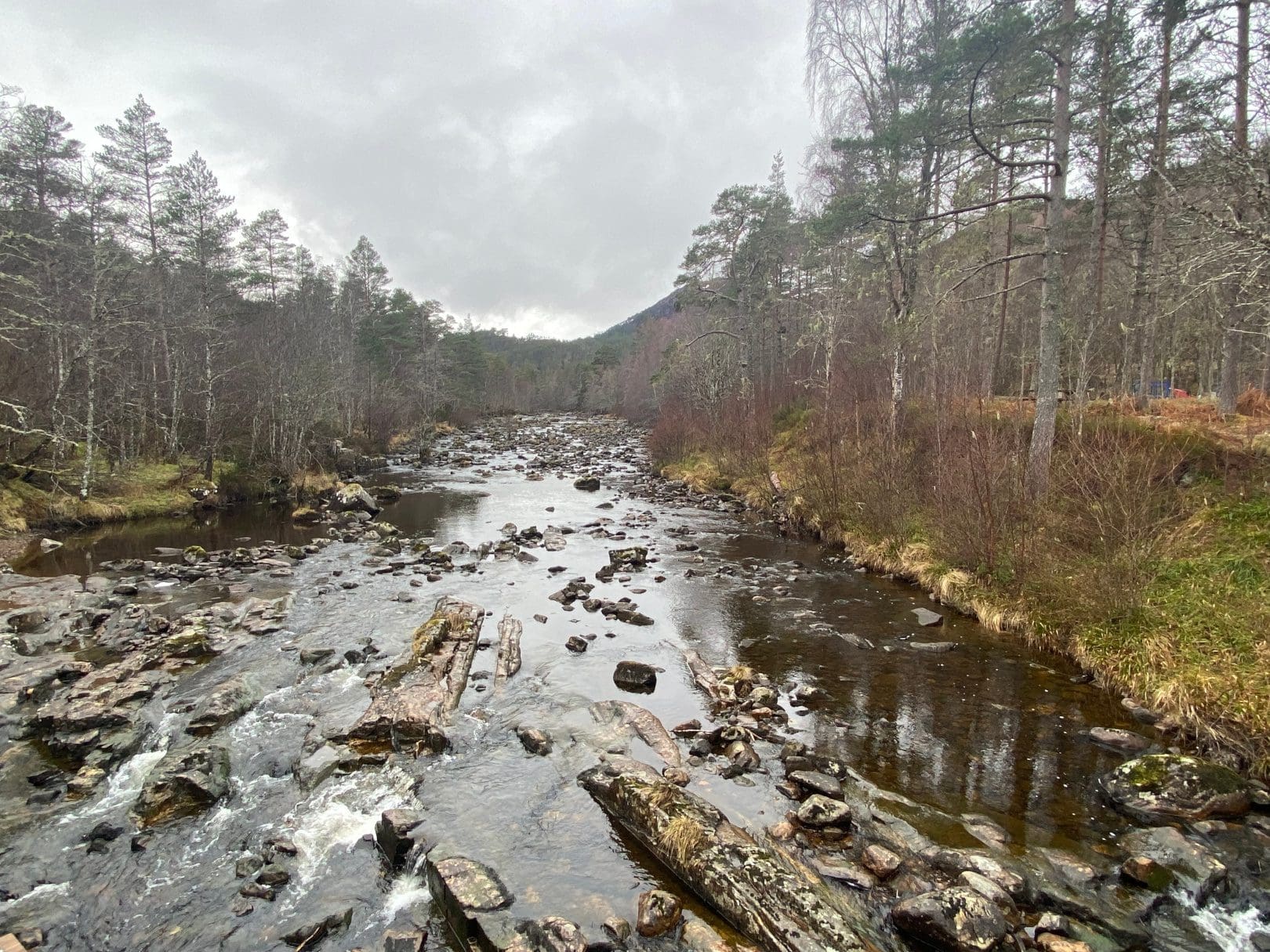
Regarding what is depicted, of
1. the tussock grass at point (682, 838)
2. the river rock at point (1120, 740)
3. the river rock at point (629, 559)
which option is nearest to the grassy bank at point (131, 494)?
the river rock at point (629, 559)

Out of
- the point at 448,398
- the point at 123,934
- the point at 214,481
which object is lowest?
the point at 123,934

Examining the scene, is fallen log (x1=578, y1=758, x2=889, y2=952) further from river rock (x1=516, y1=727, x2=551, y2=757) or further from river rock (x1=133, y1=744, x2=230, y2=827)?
river rock (x1=133, y1=744, x2=230, y2=827)

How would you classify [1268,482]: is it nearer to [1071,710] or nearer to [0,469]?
[1071,710]

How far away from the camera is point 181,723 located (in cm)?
766

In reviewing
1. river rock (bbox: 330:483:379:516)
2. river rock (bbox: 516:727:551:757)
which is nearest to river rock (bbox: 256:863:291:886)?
river rock (bbox: 516:727:551:757)

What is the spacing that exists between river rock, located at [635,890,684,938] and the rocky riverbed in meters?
0.02

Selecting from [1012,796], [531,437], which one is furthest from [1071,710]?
[531,437]

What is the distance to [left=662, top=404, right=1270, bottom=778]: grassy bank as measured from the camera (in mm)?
7273

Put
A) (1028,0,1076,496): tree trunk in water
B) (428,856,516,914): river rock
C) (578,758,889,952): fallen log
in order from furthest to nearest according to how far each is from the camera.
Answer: (1028,0,1076,496): tree trunk in water
(428,856,516,914): river rock
(578,758,889,952): fallen log

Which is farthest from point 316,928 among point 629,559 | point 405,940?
point 629,559

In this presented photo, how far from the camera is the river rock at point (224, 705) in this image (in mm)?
7578

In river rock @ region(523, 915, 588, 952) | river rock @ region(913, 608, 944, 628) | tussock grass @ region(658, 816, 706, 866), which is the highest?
river rock @ region(913, 608, 944, 628)

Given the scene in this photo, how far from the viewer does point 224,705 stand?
800cm

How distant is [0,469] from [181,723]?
16686mm
